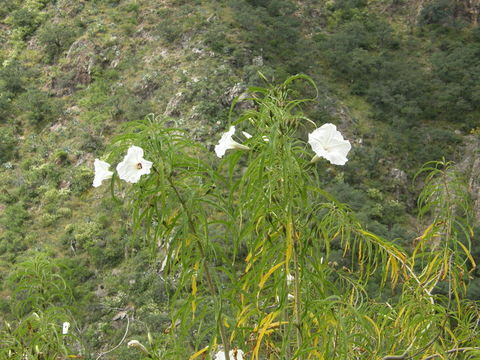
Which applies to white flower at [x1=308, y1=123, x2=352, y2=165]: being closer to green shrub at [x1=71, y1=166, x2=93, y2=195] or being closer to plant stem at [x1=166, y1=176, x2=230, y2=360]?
plant stem at [x1=166, y1=176, x2=230, y2=360]

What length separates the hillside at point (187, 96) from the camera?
9.47 m

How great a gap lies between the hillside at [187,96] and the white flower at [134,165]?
715 cm

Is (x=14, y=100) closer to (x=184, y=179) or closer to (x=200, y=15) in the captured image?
(x=200, y=15)

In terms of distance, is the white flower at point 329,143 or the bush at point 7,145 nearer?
the white flower at point 329,143

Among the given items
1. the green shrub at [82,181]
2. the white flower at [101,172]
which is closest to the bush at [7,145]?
the green shrub at [82,181]

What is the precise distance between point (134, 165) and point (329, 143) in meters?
0.35

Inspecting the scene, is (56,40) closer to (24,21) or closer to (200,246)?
(24,21)

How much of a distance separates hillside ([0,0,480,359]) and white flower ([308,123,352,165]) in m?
7.18

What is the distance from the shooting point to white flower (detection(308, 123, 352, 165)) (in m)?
0.89

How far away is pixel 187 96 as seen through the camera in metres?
12.1

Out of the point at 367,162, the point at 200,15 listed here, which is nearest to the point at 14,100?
the point at 200,15

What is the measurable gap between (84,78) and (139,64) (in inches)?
64.2

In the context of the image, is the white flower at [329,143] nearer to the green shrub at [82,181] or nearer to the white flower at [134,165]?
the white flower at [134,165]

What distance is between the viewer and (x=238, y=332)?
1.04 m
